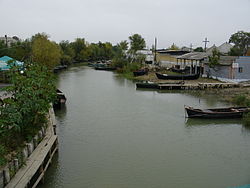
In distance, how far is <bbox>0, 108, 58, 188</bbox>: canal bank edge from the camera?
24.7 feet

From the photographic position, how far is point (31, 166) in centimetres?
859

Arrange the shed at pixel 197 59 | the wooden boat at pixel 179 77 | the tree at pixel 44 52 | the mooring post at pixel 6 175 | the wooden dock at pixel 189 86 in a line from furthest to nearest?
the tree at pixel 44 52
the shed at pixel 197 59
the wooden boat at pixel 179 77
the wooden dock at pixel 189 86
the mooring post at pixel 6 175

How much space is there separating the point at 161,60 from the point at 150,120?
35.0 meters

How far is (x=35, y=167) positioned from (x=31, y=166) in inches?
5.9

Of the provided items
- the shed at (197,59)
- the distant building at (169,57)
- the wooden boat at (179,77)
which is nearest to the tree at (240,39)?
the distant building at (169,57)

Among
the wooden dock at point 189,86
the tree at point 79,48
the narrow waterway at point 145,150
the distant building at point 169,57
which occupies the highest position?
the tree at point 79,48

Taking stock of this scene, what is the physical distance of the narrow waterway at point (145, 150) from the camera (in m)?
9.63

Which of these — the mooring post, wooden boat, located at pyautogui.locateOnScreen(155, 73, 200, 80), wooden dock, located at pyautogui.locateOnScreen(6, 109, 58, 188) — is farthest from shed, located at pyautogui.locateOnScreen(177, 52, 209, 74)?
the mooring post

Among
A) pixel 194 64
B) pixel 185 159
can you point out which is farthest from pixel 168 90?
pixel 185 159

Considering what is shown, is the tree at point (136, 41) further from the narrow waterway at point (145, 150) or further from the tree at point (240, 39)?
the narrow waterway at point (145, 150)

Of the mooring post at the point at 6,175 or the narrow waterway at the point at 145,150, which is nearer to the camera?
the mooring post at the point at 6,175

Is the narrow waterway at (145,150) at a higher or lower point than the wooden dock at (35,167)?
lower

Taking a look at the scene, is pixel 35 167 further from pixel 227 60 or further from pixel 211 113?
pixel 227 60

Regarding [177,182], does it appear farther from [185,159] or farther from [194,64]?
[194,64]
